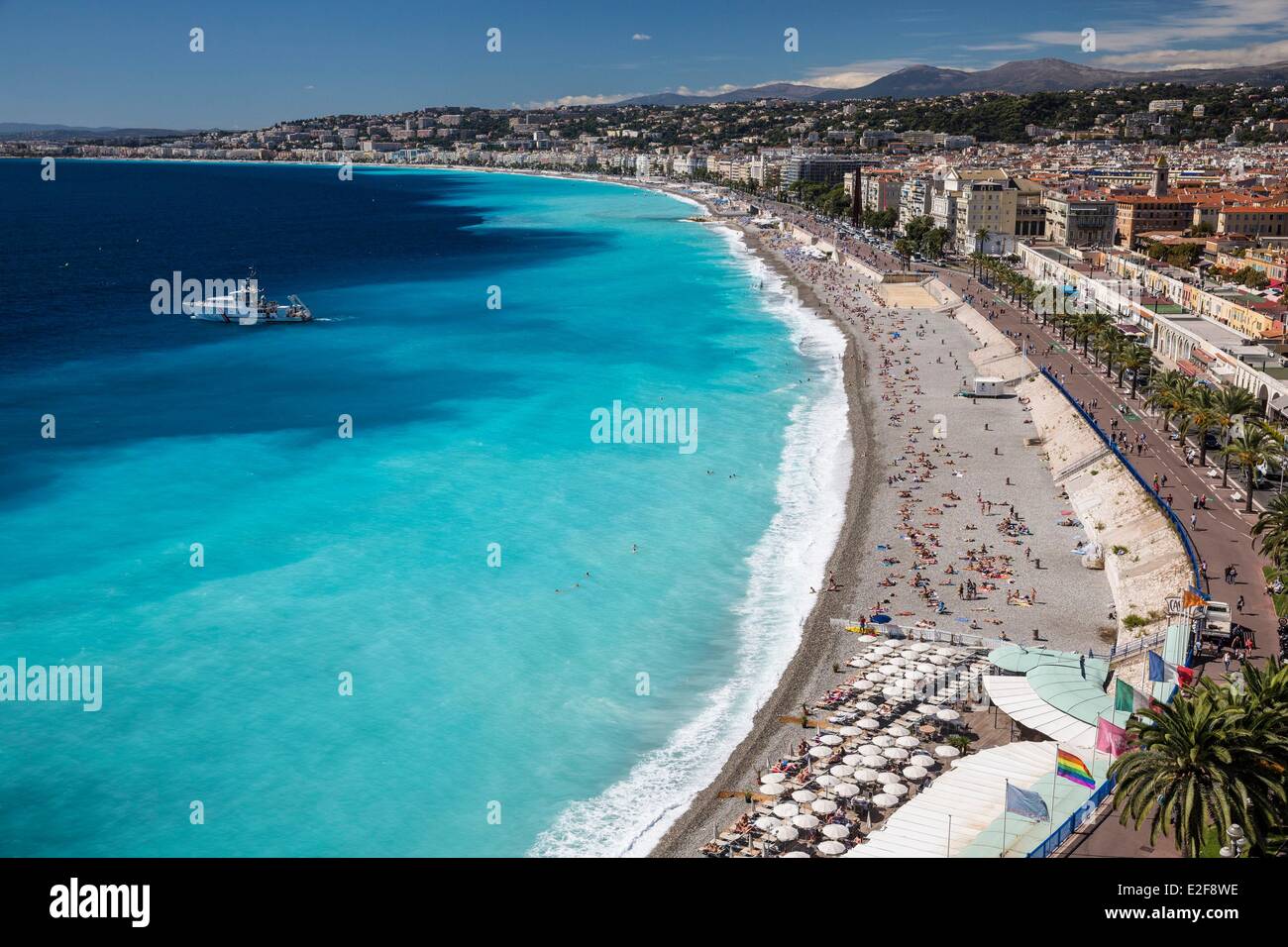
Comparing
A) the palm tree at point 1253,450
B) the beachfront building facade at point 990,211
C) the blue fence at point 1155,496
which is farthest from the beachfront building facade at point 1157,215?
the palm tree at point 1253,450

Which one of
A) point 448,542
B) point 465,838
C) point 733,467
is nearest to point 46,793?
point 465,838

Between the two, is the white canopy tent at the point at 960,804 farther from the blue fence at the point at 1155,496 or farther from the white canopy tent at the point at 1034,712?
the blue fence at the point at 1155,496

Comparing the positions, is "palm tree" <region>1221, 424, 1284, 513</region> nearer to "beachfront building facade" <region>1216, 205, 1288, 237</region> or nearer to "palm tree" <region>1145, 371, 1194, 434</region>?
"palm tree" <region>1145, 371, 1194, 434</region>

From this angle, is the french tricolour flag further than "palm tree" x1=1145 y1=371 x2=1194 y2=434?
No

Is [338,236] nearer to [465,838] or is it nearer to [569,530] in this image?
[569,530]

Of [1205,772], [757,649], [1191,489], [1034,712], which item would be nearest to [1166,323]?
[1191,489]

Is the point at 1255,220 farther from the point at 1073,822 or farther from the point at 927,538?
the point at 1073,822

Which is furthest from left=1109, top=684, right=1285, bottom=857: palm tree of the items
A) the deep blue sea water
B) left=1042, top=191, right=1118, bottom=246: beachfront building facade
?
left=1042, top=191, right=1118, bottom=246: beachfront building facade
